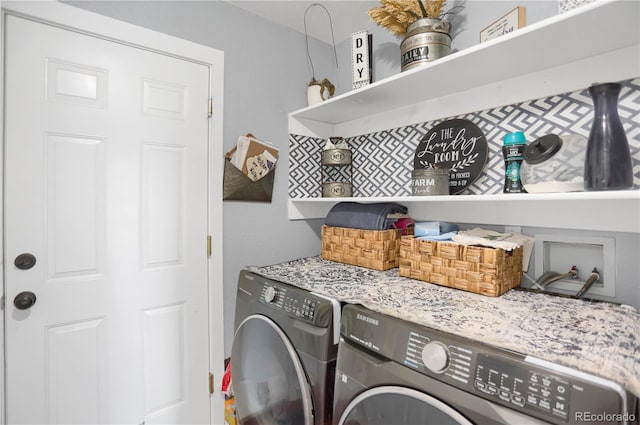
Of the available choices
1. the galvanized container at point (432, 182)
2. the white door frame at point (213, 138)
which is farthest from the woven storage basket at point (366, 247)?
the white door frame at point (213, 138)

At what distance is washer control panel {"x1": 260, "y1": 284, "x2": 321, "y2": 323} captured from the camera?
107 cm

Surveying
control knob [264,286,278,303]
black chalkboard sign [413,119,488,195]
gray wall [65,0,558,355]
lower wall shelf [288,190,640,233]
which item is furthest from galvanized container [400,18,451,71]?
control knob [264,286,278,303]

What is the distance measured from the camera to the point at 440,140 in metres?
1.52

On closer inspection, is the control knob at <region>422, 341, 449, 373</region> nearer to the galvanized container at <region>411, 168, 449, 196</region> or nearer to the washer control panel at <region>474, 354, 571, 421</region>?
the washer control panel at <region>474, 354, 571, 421</region>

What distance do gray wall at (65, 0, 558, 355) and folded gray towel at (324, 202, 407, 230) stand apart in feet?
1.16

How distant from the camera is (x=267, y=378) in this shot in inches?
48.4

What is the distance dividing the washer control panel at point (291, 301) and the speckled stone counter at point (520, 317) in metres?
0.05

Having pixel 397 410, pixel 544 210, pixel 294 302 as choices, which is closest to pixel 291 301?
pixel 294 302

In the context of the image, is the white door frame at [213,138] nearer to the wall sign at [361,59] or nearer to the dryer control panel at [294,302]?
the dryer control panel at [294,302]

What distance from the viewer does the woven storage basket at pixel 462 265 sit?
1102mm

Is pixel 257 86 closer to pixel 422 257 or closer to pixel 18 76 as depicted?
pixel 18 76

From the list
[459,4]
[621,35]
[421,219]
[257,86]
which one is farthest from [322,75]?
[621,35]

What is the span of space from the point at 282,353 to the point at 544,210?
1111mm

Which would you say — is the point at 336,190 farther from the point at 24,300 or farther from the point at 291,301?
the point at 24,300
